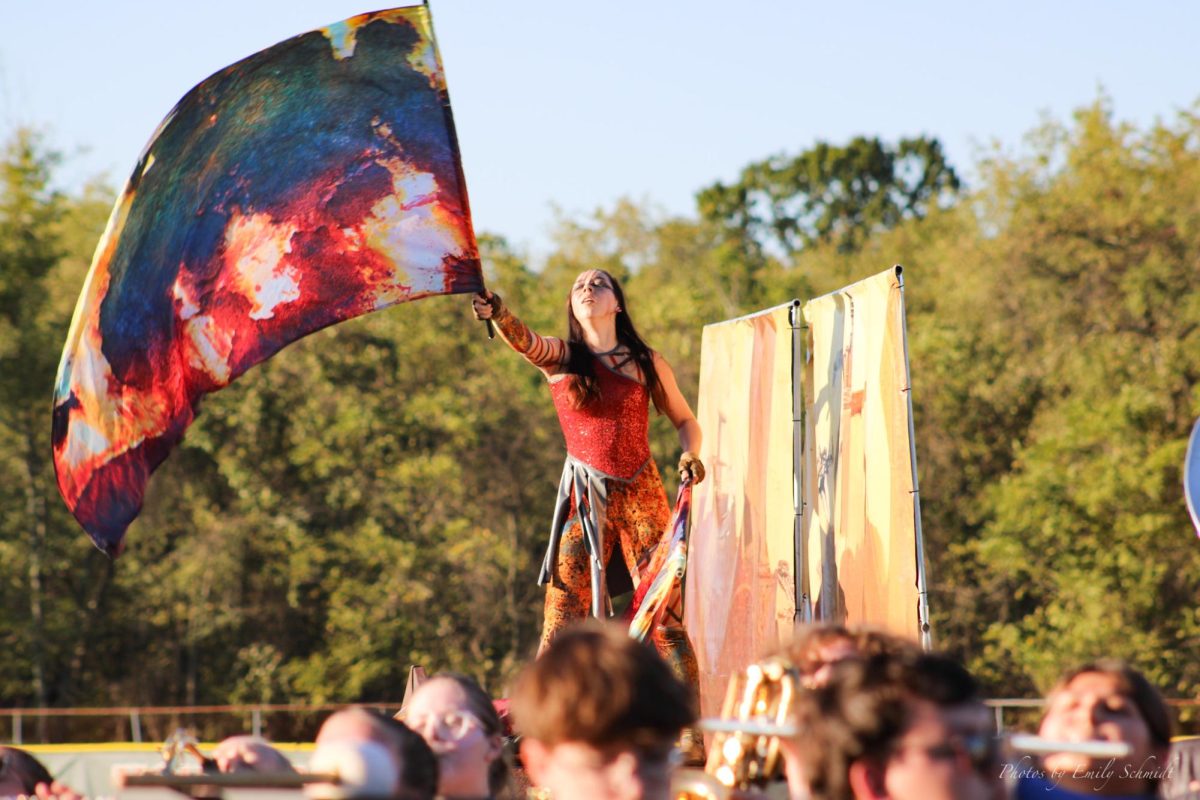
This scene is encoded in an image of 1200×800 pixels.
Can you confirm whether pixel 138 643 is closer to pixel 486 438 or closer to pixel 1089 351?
pixel 486 438

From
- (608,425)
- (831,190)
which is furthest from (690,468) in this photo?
(831,190)

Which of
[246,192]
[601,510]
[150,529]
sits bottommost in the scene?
[601,510]

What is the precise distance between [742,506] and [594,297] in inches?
59.9

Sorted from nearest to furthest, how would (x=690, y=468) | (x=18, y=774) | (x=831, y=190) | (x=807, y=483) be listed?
(x=18, y=774) → (x=690, y=468) → (x=807, y=483) → (x=831, y=190)

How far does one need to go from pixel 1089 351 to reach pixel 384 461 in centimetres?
929

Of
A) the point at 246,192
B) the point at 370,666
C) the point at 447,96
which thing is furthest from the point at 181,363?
the point at 370,666

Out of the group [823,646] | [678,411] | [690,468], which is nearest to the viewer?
[823,646]

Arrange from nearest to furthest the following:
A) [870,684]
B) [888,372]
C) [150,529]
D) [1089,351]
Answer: [870,684], [888,372], [1089,351], [150,529]

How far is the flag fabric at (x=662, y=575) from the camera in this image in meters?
5.51

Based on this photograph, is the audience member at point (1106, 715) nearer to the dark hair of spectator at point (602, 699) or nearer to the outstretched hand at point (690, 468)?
the dark hair of spectator at point (602, 699)

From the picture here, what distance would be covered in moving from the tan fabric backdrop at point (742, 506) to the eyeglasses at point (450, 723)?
3.45 m

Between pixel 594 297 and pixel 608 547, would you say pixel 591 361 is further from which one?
pixel 608 547

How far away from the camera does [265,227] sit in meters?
5.27

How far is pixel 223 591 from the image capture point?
23031 millimetres
